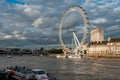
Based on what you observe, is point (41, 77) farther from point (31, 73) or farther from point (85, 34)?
point (85, 34)

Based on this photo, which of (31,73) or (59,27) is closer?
(31,73)

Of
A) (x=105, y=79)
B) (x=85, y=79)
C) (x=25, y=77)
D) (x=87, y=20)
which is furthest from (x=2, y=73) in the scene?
(x=87, y=20)


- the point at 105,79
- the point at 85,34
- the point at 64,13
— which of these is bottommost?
the point at 105,79

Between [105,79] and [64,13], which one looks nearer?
[105,79]

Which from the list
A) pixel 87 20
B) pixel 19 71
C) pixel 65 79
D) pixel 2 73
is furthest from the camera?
pixel 87 20

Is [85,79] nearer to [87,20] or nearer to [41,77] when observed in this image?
[41,77]

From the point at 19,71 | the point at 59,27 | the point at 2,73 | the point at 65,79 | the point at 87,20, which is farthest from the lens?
the point at 59,27

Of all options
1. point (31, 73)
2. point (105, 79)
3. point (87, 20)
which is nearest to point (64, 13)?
point (87, 20)

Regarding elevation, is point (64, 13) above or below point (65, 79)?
above

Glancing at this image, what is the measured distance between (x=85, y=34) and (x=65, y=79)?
120 metres

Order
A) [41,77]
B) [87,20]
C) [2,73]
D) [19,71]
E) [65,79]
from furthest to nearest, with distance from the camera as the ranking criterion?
[87,20] → [65,79] → [2,73] → [19,71] → [41,77]

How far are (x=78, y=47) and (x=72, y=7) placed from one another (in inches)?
1141

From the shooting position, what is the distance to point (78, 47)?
186 m

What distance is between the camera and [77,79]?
1944 inches
